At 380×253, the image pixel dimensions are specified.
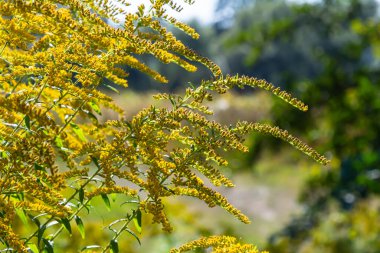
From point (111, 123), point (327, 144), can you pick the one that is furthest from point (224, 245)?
point (327, 144)

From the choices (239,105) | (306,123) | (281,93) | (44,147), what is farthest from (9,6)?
(239,105)

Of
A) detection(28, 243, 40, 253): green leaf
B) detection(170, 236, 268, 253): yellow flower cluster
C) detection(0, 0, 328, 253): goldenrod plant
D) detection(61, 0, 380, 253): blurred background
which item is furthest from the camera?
detection(61, 0, 380, 253): blurred background

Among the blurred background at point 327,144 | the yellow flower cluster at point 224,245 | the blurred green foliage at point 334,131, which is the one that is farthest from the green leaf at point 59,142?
the blurred green foliage at point 334,131

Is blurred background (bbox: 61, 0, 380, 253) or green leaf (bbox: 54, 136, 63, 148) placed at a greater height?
blurred background (bbox: 61, 0, 380, 253)

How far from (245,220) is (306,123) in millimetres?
6711

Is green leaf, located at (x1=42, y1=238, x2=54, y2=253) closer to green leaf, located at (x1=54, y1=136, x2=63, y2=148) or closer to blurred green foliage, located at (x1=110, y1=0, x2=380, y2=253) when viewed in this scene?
green leaf, located at (x1=54, y1=136, x2=63, y2=148)

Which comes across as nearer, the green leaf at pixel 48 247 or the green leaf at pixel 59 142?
the green leaf at pixel 48 247

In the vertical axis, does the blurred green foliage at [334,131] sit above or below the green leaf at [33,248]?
above

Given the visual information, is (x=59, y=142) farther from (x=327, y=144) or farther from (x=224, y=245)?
(x=327, y=144)

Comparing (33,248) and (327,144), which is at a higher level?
(327,144)

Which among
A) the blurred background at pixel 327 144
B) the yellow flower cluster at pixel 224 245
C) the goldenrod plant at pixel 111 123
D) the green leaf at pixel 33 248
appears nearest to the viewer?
the goldenrod plant at pixel 111 123

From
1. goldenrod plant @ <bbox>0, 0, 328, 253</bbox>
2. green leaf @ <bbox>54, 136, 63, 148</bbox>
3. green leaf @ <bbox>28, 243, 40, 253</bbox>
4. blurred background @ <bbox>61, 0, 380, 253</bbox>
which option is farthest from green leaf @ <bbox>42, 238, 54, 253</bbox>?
blurred background @ <bbox>61, 0, 380, 253</bbox>

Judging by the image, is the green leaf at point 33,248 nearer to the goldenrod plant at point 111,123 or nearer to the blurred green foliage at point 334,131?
the goldenrod plant at point 111,123

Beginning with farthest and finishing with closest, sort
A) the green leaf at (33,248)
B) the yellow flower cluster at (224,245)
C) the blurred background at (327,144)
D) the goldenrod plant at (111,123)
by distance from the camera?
1. the blurred background at (327,144)
2. the green leaf at (33,248)
3. the yellow flower cluster at (224,245)
4. the goldenrod plant at (111,123)
